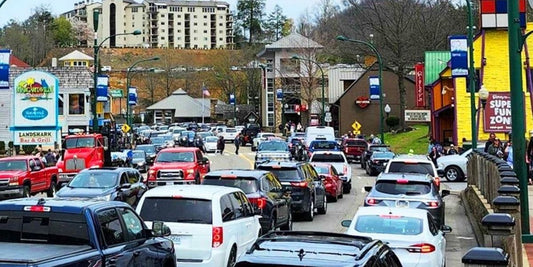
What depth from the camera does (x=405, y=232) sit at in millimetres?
12758

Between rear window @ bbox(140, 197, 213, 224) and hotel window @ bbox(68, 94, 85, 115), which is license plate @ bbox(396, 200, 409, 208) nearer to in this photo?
rear window @ bbox(140, 197, 213, 224)

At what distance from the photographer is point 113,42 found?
7830 inches

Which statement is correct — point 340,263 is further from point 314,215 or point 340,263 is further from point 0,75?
point 0,75

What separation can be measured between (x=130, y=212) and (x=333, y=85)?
274 feet

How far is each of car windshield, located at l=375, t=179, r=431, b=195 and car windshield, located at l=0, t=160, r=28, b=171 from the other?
17532 mm

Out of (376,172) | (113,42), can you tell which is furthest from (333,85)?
(113,42)

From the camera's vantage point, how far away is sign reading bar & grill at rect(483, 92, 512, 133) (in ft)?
145

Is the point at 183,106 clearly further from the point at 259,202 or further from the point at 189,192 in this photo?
the point at 189,192

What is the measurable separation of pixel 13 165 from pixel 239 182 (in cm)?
1612

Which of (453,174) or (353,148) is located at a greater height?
(353,148)

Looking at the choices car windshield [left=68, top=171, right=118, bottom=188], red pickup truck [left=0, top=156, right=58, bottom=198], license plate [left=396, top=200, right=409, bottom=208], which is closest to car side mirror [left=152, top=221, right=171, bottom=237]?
license plate [left=396, top=200, right=409, bottom=208]

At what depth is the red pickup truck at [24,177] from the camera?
97.7ft

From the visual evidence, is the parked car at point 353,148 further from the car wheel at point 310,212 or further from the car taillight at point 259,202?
the car taillight at point 259,202

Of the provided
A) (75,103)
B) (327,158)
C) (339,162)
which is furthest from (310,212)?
(75,103)
